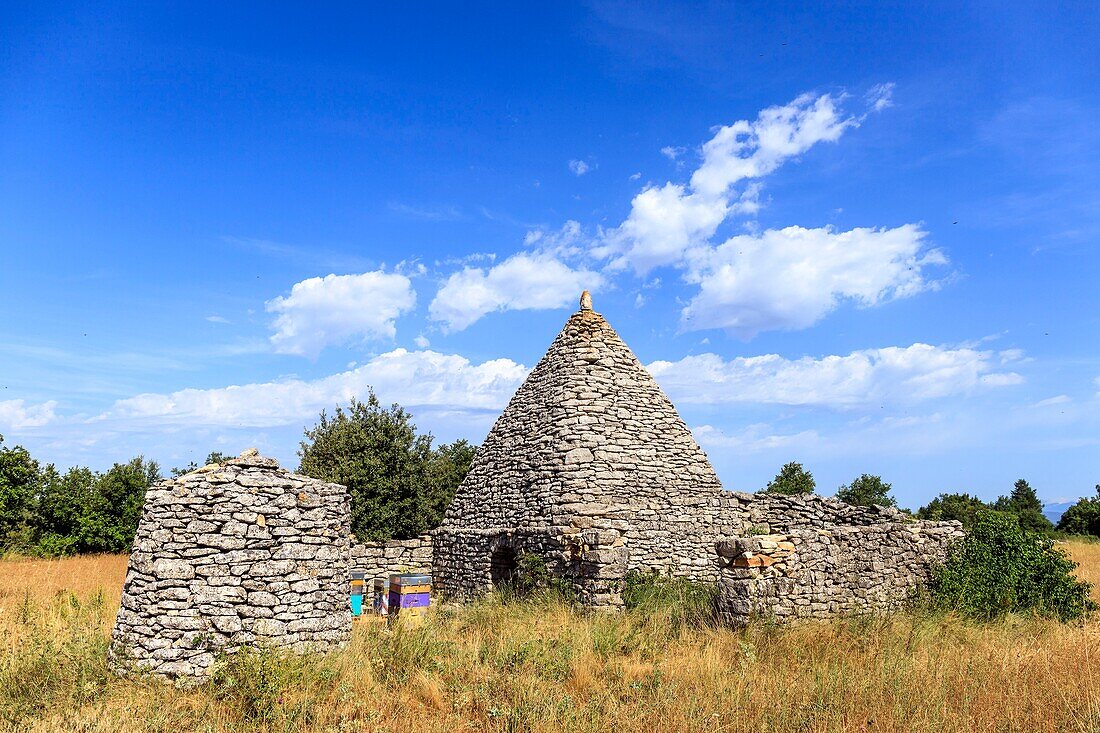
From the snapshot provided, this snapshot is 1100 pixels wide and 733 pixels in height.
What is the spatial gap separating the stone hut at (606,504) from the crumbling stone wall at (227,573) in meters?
4.51

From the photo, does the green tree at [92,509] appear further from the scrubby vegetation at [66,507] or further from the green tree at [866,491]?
the green tree at [866,491]

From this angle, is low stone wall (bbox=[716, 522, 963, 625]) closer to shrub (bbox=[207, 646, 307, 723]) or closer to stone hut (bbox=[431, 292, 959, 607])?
stone hut (bbox=[431, 292, 959, 607])

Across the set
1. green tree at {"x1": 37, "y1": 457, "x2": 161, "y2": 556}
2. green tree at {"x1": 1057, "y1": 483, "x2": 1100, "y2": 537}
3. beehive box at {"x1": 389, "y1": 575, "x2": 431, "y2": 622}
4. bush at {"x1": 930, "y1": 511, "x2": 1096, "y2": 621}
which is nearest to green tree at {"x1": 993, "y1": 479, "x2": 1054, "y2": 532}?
green tree at {"x1": 1057, "y1": 483, "x2": 1100, "y2": 537}

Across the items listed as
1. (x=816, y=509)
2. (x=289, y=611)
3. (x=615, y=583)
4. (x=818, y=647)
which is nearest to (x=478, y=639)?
(x=289, y=611)

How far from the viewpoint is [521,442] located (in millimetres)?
13539

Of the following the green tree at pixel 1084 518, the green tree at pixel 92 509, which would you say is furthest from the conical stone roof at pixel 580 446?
the green tree at pixel 1084 518

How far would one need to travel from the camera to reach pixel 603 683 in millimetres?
6680

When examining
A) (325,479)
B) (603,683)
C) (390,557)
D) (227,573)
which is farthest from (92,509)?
(603,683)

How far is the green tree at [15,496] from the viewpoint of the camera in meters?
22.5

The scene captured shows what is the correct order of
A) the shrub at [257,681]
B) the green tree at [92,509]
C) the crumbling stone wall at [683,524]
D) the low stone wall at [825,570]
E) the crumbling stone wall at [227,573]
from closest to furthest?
the shrub at [257,681] → the crumbling stone wall at [227,573] → the low stone wall at [825,570] → the crumbling stone wall at [683,524] → the green tree at [92,509]

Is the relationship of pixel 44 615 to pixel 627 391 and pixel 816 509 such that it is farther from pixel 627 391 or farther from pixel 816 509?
pixel 816 509

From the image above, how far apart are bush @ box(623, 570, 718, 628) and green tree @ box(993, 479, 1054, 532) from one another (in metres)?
26.5

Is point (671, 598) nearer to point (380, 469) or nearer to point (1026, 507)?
point (380, 469)

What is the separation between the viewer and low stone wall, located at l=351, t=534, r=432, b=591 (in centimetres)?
1492
